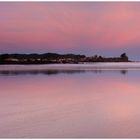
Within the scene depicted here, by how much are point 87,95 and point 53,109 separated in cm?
118

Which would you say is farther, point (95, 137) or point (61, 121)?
point (61, 121)

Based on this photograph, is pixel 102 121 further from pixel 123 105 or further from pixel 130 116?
pixel 123 105

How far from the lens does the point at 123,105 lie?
4.62 metres

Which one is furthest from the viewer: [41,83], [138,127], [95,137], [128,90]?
[41,83]

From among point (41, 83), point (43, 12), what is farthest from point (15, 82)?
point (43, 12)

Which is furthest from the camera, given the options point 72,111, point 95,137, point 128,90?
point 128,90

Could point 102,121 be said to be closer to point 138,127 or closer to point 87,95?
point 138,127

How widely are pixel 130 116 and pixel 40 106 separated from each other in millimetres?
1061

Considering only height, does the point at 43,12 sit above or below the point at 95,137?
above

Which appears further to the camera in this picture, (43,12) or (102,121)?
(43,12)

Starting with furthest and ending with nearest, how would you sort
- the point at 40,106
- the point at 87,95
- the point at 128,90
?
the point at 128,90 < the point at 87,95 < the point at 40,106

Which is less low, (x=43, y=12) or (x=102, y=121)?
(x=43, y=12)

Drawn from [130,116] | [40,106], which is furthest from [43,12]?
[130,116]

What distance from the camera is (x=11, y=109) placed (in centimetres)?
425
